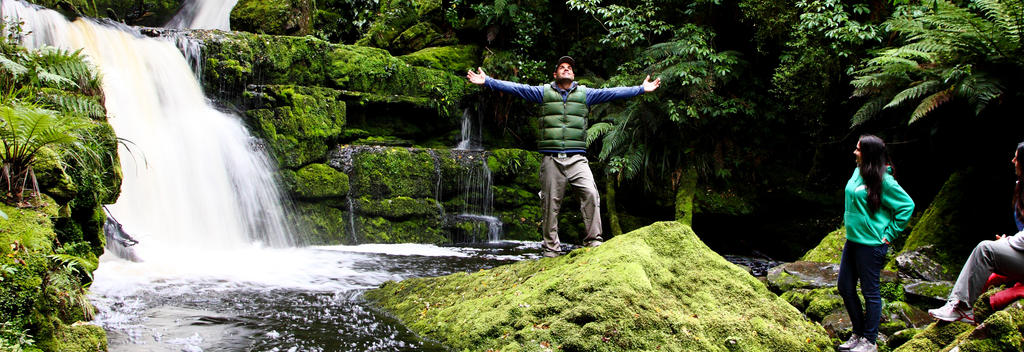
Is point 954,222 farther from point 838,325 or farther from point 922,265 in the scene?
point 838,325

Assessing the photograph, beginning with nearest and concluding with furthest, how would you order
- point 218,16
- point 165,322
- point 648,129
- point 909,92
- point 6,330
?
point 6,330
point 165,322
point 909,92
point 648,129
point 218,16

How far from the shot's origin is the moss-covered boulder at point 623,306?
3590 millimetres

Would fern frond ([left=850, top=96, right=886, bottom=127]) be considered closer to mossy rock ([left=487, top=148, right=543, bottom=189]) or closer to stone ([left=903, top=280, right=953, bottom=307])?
stone ([left=903, top=280, right=953, bottom=307])

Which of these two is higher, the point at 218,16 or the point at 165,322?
the point at 218,16

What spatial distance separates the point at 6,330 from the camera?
2.80 meters

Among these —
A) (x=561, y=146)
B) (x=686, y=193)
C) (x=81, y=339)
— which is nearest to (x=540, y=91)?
(x=561, y=146)

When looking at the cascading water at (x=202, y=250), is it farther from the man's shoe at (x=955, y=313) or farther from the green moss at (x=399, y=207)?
the man's shoe at (x=955, y=313)

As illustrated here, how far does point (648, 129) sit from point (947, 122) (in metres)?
5.02

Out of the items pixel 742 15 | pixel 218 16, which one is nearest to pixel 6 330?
pixel 742 15

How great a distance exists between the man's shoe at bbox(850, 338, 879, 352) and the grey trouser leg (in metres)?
0.62

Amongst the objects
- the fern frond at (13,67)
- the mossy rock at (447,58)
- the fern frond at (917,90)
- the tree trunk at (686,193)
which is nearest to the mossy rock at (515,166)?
the mossy rock at (447,58)

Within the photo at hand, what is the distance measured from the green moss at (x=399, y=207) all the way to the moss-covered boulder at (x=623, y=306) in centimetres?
579

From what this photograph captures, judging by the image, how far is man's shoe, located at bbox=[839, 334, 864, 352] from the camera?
13.7ft

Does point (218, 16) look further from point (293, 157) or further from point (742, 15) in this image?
point (742, 15)
